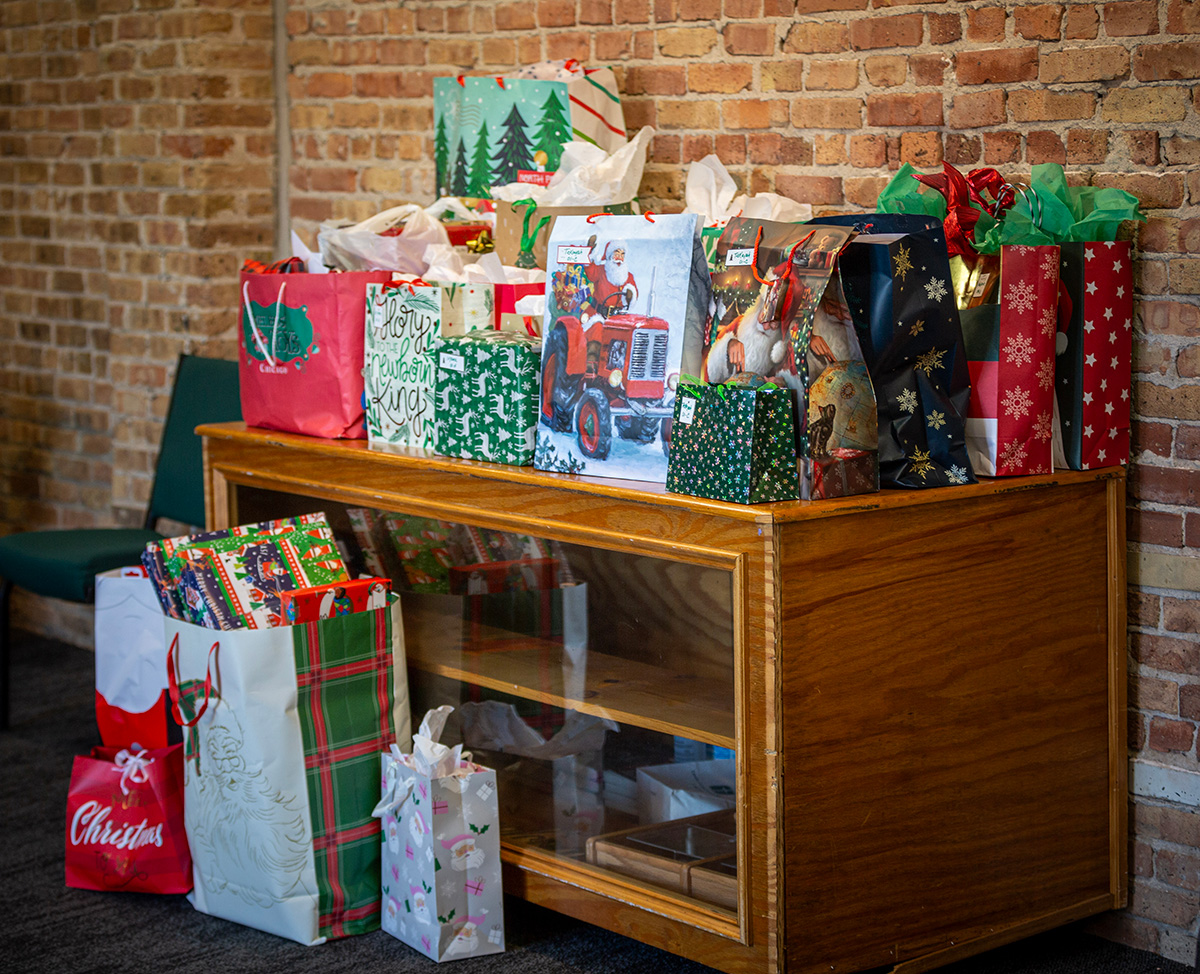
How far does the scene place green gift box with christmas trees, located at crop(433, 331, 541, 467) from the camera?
2299 millimetres

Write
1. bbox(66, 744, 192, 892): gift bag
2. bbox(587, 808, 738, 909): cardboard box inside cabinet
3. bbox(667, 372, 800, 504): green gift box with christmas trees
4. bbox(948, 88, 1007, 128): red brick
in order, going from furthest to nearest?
bbox(66, 744, 192, 892): gift bag, bbox(948, 88, 1007, 128): red brick, bbox(587, 808, 738, 909): cardboard box inside cabinet, bbox(667, 372, 800, 504): green gift box with christmas trees

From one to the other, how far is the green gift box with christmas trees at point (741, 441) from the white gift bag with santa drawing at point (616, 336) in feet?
0.39

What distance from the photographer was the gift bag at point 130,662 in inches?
110

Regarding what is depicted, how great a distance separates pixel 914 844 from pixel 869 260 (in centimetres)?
89

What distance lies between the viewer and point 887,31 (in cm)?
248

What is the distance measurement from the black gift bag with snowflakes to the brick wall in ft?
1.44

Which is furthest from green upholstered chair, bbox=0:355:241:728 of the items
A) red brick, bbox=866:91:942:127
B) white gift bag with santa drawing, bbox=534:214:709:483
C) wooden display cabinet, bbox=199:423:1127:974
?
red brick, bbox=866:91:942:127

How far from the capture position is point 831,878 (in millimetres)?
1961

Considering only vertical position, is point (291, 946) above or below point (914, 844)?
below

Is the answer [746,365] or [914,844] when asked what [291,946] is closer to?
[914,844]

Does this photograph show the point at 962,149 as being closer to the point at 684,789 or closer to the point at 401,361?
the point at 401,361

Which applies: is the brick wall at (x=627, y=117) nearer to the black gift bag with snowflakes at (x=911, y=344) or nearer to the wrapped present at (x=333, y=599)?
the black gift bag with snowflakes at (x=911, y=344)

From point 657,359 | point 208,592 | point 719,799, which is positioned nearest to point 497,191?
point 657,359

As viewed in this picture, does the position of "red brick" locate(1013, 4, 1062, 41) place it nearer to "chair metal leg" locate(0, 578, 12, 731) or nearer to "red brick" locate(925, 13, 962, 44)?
"red brick" locate(925, 13, 962, 44)
